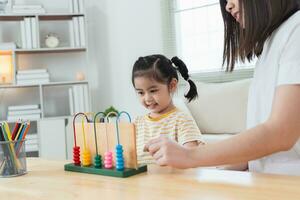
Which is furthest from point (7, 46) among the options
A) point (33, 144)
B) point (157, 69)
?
point (157, 69)

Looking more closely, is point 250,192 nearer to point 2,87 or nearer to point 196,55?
point 196,55

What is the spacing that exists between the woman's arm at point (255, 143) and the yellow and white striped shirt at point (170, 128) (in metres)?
0.56

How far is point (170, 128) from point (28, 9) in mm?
2633

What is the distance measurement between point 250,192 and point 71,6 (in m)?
3.36

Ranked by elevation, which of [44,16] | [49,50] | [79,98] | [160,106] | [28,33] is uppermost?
[44,16]

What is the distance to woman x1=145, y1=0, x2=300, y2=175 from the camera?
81 centimetres

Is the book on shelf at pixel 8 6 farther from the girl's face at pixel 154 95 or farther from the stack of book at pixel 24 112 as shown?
the girl's face at pixel 154 95

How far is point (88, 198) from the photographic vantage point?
2.29 feet

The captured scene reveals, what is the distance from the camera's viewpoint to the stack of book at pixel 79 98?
3.65 metres

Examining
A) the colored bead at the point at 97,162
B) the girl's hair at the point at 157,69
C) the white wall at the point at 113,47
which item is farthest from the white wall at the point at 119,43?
the colored bead at the point at 97,162

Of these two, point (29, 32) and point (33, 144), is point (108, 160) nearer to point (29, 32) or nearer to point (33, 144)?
point (33, 144)

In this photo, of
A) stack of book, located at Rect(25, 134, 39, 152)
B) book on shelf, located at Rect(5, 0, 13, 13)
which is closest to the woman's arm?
stack of book, located at Rect(25, 134, 39, 152)

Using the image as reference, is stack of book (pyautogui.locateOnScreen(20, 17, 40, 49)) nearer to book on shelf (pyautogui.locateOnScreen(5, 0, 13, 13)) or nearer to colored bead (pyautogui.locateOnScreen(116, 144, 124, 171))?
book on shelf (pyautogui.locateOnScreen(5, 0, 13, 13))

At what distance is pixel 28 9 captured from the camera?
357 centimetres
